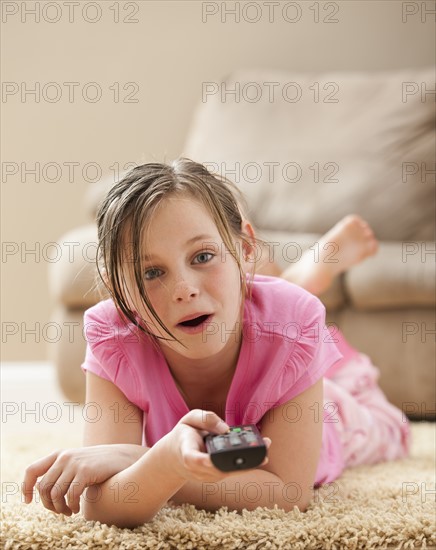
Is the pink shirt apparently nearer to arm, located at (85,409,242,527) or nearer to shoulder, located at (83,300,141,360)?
shoulder, located at (83,300,141,360)

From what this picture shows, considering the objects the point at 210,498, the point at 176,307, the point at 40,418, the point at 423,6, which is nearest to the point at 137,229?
the point at 176,307

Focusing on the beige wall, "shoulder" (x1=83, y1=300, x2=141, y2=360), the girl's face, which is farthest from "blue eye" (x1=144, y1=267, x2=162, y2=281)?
the beige wall

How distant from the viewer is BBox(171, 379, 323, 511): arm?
37.0 inches

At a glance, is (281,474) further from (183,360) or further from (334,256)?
(334,256)

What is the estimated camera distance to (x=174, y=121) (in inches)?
105

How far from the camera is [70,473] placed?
2.90ft

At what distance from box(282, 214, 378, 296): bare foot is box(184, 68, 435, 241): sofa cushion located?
1.48 ft

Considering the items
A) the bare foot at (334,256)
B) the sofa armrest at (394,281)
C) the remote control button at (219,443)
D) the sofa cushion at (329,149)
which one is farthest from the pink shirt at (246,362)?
→ the sofa cushion at (329,149)

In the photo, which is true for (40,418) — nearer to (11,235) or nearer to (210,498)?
(11,235)

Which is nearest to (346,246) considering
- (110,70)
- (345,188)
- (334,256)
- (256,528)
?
(334,256)

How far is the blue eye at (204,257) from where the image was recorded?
3.07ft

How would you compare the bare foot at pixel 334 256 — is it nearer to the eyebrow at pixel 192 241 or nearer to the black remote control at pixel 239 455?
the eyebrow at pixel 192 241

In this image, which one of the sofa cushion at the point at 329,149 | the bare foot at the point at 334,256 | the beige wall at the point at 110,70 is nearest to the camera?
the bare foot at the point at 334,256

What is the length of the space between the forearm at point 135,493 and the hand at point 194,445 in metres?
0.03
